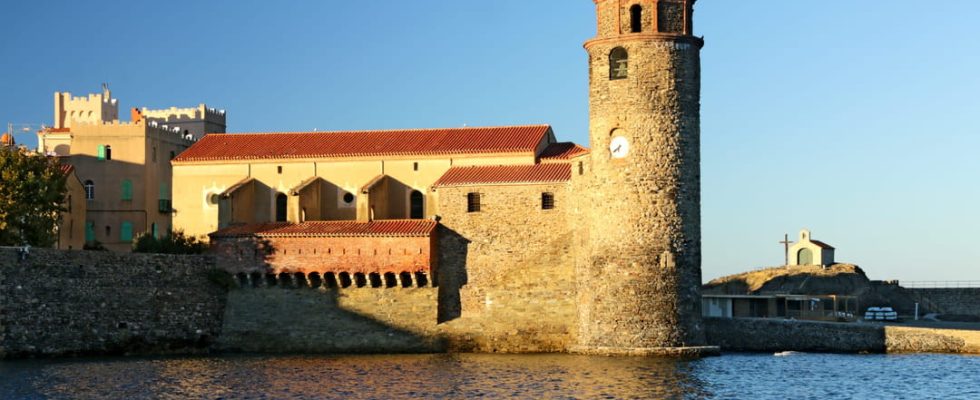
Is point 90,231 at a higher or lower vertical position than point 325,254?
higher

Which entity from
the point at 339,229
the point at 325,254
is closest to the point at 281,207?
the point at 339,229

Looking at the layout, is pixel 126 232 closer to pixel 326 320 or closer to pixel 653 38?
pixel 326 320

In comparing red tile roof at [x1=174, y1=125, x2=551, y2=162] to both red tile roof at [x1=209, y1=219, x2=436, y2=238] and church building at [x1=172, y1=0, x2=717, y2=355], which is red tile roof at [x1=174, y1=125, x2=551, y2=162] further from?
red tile roof at [x1=209, y1=219, x2=436, y2=238]

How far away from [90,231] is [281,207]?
11822mm

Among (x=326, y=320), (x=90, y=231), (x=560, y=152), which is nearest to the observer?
(x=326, y=320)

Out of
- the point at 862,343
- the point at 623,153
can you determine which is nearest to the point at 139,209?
the point at 623,153

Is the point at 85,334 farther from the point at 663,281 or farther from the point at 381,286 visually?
the point at 663,281

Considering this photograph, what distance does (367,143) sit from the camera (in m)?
57.0

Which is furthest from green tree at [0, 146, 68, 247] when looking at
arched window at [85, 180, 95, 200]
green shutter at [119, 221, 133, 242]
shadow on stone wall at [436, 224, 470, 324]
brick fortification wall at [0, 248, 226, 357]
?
shadow on stone wall at [436, 224, 470, 324]

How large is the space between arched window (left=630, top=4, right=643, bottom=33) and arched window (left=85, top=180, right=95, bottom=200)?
29383 millimetres

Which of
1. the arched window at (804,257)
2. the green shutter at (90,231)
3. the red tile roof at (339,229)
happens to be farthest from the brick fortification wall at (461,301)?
the arched window at (804,257)

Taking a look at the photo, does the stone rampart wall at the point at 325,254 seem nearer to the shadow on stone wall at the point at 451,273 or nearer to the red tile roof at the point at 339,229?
the red tile roof at the point at 339,229

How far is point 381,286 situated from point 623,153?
10854mm

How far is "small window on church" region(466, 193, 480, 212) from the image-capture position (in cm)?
5088
